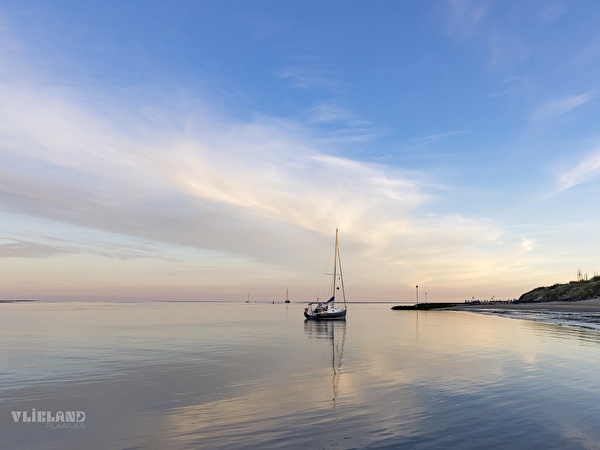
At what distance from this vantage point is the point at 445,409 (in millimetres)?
17797

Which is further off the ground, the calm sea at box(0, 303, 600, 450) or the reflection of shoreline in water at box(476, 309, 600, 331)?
the reflection of shoreline in water at box(476, 309, 600, 331)

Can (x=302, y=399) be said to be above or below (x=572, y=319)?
below

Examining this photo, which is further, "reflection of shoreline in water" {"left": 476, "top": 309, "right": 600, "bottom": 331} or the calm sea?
"reflection of shoreline in water" {"left": 476, "top": 309, "right": 600, "bottom": 331}

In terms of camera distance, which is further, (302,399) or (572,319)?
(572,319)

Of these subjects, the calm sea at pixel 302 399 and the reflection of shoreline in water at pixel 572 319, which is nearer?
the calm sea at pixel 302 399

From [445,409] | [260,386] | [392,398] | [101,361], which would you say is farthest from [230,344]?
[445,409]

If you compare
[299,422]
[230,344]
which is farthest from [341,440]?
[230,344]

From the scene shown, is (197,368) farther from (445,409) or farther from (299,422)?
(445,409)

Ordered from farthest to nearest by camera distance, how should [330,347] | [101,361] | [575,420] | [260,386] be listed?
[330,347] < [101,361] < [260,386] < [575,420]

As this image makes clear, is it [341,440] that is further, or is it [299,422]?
[299,422]

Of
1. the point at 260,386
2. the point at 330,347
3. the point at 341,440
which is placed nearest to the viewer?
the point at 341,440

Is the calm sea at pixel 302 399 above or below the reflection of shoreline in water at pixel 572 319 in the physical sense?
below

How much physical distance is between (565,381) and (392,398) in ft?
36.9

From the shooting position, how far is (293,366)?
30109 millimetres
